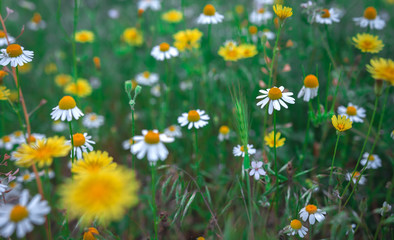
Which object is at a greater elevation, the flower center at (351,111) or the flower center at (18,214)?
the flower center at (18,214)

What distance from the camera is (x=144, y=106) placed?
323 cm

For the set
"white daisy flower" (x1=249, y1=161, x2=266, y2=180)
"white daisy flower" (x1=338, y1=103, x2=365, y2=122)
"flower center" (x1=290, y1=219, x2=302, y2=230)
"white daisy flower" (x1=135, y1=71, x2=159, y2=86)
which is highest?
"white daisy flower" (x1=338, y1=103, x2=365, y2=122)

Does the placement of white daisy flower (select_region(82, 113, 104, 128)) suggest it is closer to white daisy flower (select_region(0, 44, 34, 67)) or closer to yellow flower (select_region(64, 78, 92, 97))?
yellow flower (select_region(64, 78, 92, 97))

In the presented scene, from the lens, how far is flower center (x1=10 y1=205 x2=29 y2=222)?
931 mm

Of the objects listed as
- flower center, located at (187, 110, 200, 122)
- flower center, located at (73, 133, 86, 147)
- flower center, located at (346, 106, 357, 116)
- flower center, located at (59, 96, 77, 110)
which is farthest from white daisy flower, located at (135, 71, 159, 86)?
flower center, located at (346, 106, 357, 116)

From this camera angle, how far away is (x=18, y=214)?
3.07 ft

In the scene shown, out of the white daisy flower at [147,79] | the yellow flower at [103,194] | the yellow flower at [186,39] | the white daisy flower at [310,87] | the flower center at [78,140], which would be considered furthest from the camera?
the white daisy flower at [147,79]

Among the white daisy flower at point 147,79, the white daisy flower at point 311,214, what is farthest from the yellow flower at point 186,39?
the white daisy flower at point 311,214

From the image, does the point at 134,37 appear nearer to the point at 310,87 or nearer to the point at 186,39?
the point at 186,39

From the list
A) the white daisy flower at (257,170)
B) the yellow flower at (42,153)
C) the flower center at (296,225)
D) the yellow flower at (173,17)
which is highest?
the yellow flower at (173,17)

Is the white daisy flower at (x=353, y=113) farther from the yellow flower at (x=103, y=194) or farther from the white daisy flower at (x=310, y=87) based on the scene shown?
the yellow flower at (x=103, y=194)

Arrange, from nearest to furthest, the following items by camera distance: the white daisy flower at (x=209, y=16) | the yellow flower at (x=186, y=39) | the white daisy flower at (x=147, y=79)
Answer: the white daisy flower at (x=209, y=16)
the yellow flower at (x=186, y=39)
the white daisy flower at (x=147, y=79)

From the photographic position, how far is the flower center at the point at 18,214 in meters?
0.93

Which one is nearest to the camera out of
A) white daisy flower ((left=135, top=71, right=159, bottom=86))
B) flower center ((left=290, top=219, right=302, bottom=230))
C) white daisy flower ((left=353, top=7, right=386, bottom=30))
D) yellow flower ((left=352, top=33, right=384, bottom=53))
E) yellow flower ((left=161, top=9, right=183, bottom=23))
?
flower center ((left=290, top=219, right=302, bottom=230))
